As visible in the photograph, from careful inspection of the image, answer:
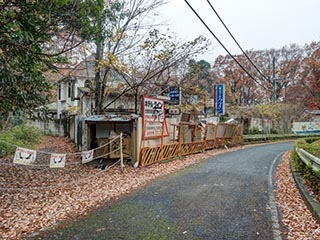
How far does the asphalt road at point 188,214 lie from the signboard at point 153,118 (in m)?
3.37

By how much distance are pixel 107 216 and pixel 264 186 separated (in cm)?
436

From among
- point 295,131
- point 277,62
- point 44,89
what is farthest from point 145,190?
point 277,62

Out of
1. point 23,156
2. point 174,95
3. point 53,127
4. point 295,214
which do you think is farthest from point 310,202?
point 53,127

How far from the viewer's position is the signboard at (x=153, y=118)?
10747 mm

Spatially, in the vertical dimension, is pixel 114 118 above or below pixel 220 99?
below

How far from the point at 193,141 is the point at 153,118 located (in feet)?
14.4

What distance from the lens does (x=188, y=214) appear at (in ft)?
16.9

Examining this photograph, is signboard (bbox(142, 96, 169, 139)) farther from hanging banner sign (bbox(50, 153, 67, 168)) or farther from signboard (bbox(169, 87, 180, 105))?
hanging banner sign (bbox(50, 153, 67, 168))

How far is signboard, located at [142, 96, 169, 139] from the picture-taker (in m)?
10.7

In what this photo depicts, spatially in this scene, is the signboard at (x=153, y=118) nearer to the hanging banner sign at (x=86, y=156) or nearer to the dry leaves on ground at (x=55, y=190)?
the dry leaves on ground at (x=55, y=190)

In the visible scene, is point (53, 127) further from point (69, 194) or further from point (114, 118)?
point (69, 194)

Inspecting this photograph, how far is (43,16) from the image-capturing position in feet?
21.0

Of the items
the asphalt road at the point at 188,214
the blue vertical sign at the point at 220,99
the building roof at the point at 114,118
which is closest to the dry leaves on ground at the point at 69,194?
the asphalt road at the point at 188,214

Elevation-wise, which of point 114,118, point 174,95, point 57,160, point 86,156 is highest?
point 174,95
